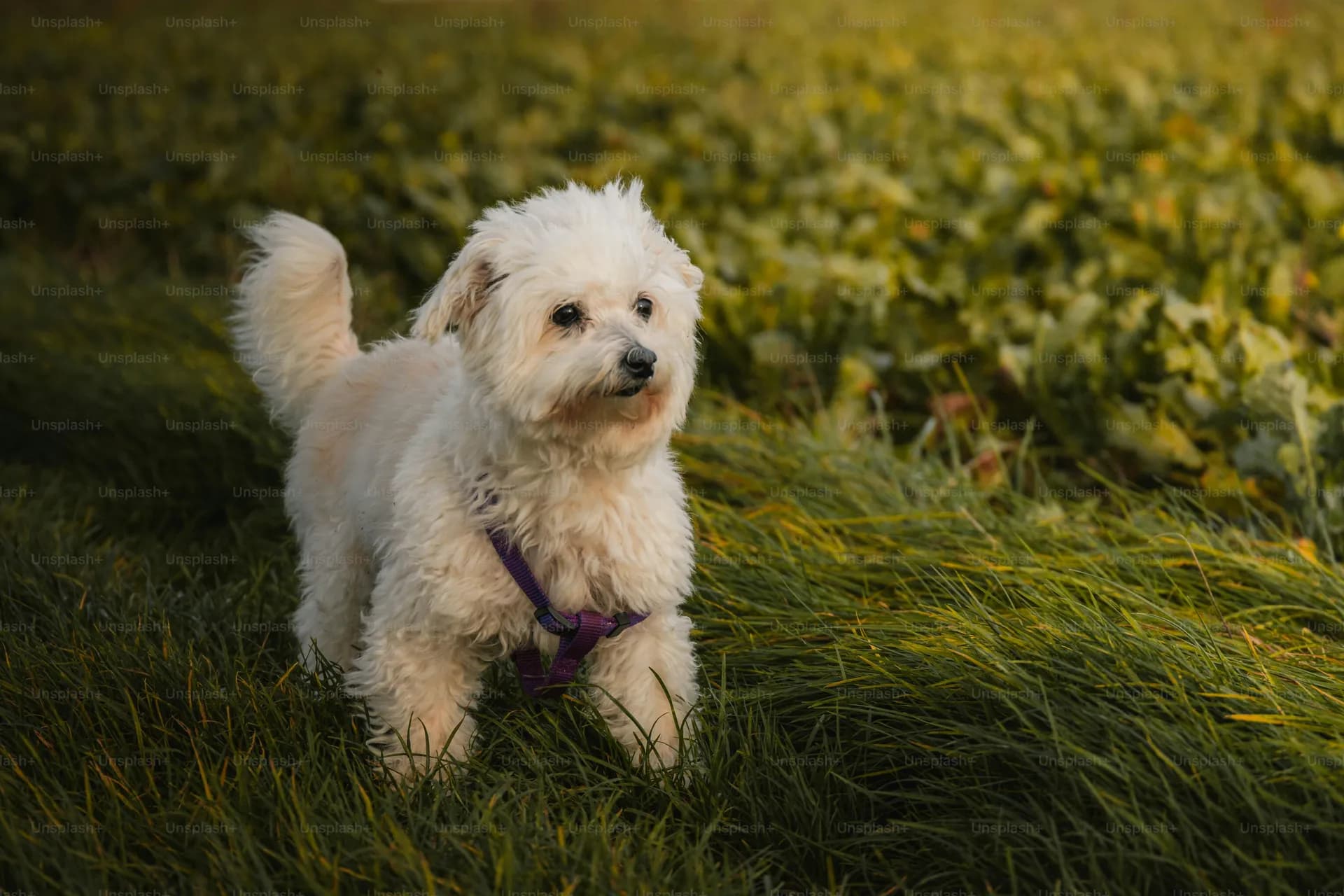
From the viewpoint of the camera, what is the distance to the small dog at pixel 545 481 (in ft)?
10.3

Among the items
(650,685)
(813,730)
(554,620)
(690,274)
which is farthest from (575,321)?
(813,730)

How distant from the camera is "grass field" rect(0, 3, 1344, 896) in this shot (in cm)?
286

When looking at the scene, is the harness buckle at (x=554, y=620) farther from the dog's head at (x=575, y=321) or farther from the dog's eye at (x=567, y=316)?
the dog's eye at (x=567, y=316)

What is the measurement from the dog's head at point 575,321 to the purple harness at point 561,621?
1.14 ft

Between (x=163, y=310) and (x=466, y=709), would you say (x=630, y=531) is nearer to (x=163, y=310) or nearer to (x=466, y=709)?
(x=466, y=709)

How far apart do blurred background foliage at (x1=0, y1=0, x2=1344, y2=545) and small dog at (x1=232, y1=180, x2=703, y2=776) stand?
1.69 m

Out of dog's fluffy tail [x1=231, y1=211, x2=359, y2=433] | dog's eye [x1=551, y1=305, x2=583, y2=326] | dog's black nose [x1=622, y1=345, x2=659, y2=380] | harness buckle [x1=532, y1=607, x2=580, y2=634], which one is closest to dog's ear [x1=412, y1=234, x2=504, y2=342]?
dog's eye [x1=551, y1=305, x2=583, y2=326]

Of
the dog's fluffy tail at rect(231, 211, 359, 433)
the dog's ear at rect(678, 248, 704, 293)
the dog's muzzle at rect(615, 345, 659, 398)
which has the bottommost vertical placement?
the dog's fluffy tail at rect(231, 211, 359, 433)

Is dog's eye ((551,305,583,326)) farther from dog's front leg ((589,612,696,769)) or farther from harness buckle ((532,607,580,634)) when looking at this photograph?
dog's front leg ((589,612,696,769))

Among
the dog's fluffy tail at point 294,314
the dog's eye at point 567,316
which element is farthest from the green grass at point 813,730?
the dog's eye at point 567,316

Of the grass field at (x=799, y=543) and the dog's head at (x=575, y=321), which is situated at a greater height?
the dog's head at (x=575, y=321)

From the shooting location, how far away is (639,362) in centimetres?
302

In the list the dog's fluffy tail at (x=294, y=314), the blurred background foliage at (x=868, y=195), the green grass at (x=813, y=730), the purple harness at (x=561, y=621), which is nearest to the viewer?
the green grass at (x=813, y=730)

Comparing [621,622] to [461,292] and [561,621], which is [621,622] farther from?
[461,292]
